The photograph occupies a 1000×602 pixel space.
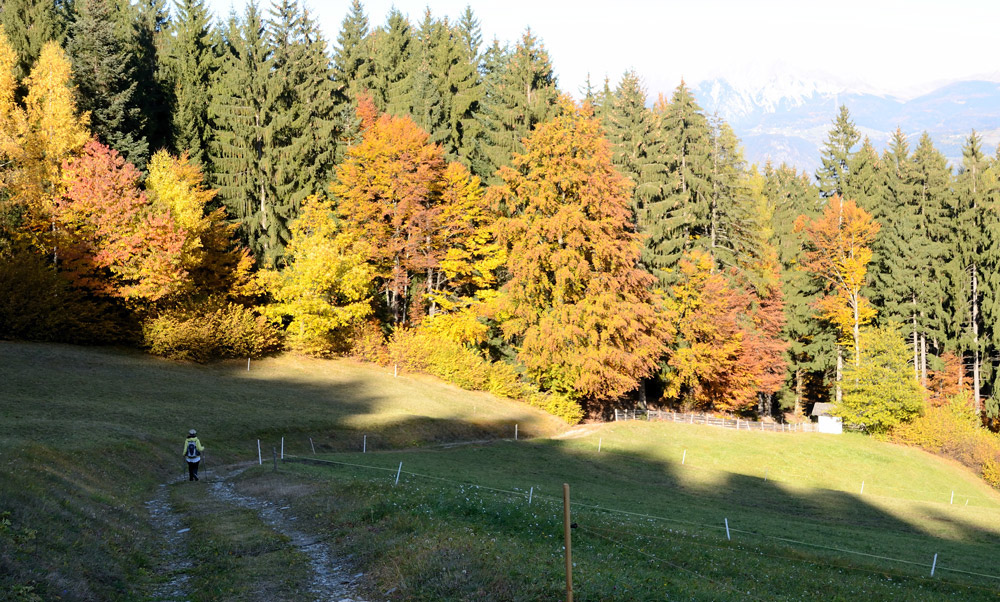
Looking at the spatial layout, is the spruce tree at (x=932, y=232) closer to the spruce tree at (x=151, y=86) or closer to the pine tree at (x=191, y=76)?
the pine tree at (x=191, y=76)

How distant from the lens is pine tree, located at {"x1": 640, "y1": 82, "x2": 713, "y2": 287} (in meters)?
58.2

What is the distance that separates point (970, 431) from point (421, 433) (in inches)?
1623

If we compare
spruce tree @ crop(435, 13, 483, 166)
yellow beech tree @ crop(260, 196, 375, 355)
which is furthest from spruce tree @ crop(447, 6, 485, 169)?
yellow beech tree @ crop(260, 196, 375, 355)

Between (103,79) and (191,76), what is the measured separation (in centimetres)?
869

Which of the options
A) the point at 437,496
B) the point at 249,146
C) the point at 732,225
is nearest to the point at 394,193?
the point at 249,146

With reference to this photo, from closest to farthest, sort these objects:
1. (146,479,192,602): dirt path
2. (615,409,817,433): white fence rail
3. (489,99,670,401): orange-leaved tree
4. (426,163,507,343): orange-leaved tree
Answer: (146,479,192,602): dirt path < (489,99,670,401): orange-leaved tree < (615,409,817,433): white fence rail < (426,163,507,343): orange-leaved tree

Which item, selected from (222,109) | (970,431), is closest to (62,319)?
(222,109)

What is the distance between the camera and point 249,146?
5909 centimetres

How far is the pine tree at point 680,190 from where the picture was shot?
5816 centimetres

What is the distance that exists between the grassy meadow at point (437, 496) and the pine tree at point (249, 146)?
12.9 metres

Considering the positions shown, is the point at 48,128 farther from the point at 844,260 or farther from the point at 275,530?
the point at 844,260

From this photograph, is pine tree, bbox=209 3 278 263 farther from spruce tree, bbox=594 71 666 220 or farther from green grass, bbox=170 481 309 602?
green grass, bbox=170 481 309 602

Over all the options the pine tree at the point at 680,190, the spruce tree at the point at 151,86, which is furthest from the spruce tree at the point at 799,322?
the spruce tree at the point at 151,86

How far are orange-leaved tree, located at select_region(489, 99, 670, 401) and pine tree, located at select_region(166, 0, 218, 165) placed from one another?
2639 cm
